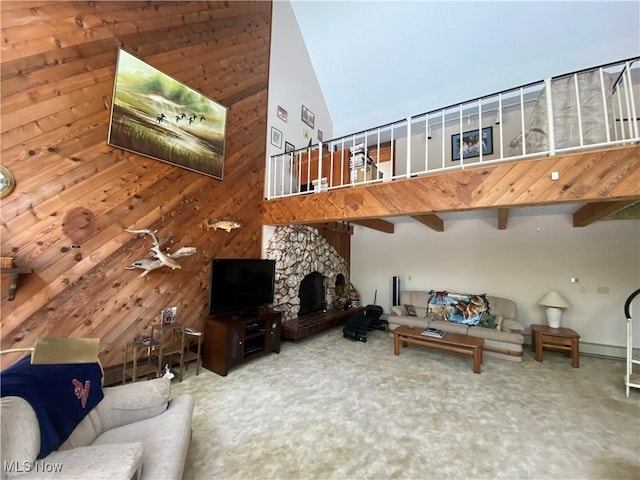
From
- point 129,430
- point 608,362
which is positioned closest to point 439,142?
point 608,362

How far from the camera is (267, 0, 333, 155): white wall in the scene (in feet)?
16.3

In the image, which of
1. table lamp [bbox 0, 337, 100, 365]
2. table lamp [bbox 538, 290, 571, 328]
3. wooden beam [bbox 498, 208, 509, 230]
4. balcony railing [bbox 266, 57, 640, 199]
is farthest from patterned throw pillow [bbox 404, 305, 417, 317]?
table lamp [bbox 0, 337, 100, 365]

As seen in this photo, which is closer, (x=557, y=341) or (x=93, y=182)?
(x=93, y=182)

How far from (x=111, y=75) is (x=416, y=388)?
4.83m

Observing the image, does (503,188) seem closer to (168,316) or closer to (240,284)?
(240,284)

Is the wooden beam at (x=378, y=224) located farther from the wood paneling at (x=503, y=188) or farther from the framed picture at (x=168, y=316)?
the framed picture at (x=168, y=316)

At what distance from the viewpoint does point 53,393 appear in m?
1.36

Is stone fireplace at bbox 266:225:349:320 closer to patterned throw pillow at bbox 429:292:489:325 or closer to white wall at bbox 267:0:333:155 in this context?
white wall at bbox 267:0:333:155

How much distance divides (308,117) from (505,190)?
450cm

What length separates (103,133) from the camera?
2822mm

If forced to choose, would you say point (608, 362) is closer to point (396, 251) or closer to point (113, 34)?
point (396, 251)

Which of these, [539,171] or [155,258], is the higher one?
[539,171]

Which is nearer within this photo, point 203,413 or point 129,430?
point 129,430

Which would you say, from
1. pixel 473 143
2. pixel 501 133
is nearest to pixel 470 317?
pixel 501 133
